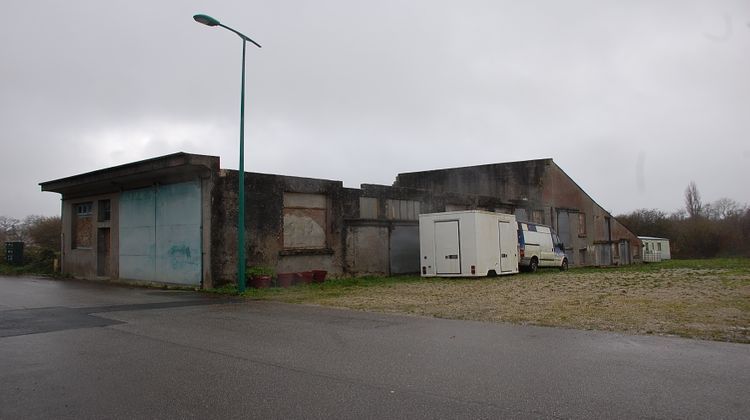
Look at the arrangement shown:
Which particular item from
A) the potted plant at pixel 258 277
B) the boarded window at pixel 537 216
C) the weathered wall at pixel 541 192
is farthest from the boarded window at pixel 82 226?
the boarded window at pixel 537 216

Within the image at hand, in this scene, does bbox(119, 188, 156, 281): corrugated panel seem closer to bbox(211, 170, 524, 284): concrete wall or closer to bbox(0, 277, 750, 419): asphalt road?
bbox(211, 170, 524, 284): concrete wall

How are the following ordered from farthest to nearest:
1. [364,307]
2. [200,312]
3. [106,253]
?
[106,253]
[364,307]
[200,312]

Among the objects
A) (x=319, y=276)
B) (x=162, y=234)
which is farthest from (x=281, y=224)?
(x=162, y=234)

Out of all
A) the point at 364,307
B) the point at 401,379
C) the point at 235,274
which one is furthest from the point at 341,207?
the point at 401,379

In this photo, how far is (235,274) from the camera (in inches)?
731

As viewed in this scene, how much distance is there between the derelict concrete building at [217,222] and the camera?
1839 centimetres

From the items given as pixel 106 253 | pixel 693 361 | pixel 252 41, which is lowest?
pixel 693 361

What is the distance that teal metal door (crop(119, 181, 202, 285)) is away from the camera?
61.1 feet

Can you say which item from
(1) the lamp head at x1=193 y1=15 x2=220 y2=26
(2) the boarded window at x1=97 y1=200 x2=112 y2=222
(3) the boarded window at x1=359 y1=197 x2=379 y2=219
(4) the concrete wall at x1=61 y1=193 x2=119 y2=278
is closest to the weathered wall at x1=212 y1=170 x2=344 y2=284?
(3) the boarded window at x1=359 y1=197 x2=379 y2=219

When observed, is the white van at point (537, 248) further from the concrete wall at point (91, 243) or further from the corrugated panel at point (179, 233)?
the concrete wall at point (91, 243)

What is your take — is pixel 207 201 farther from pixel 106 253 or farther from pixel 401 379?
pixel 401 379

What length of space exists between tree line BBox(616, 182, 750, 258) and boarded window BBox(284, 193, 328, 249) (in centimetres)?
6244

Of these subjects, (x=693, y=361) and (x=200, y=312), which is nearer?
(x=693, y=361)

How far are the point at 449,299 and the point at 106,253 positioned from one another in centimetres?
1725
